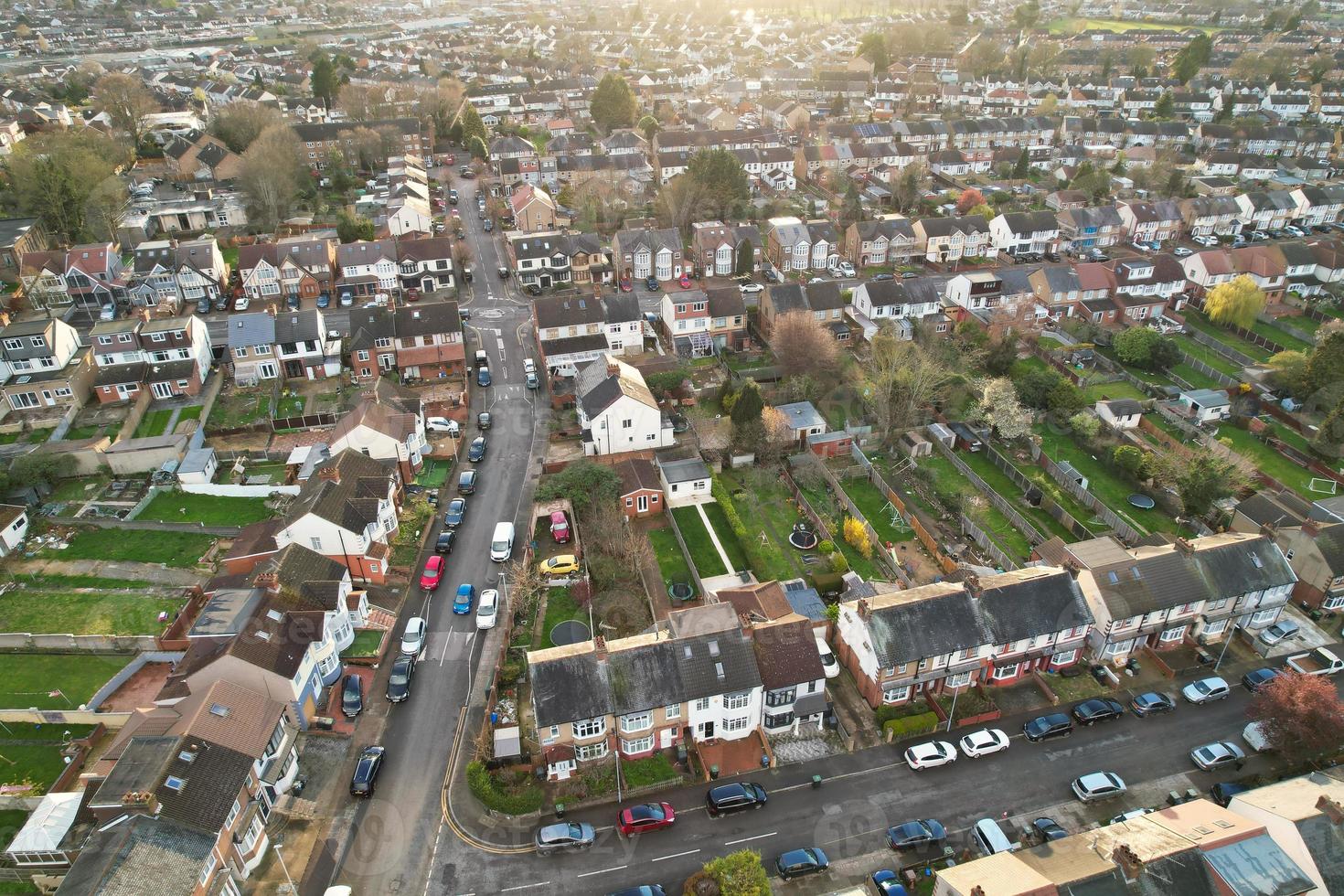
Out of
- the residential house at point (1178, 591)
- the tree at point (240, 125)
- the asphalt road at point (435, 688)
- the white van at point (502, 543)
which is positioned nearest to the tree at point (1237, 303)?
the residential house at point (1178, 591)

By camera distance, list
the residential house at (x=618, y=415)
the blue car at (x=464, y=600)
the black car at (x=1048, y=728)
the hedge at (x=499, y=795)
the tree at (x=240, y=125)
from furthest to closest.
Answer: the tree at (x=240, y=125), the residential house at (x=618, y=415), the blue car at (x=464, y=600), the black car at (x=1048, y=728), the hedge at (x=499, y=795)

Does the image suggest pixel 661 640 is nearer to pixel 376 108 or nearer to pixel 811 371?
pixel 811 371

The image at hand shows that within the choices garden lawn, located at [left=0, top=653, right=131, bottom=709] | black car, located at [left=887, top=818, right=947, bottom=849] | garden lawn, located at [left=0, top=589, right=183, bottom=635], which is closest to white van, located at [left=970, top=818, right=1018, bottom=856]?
black car, located at [left=887, top=818, right=947, bottom=849]

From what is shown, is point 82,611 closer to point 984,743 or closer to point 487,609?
point 487,609

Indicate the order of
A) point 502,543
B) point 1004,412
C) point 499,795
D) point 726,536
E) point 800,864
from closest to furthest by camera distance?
point 800,864, point 499,795, point 502,543, point 726,536, point 1004,412

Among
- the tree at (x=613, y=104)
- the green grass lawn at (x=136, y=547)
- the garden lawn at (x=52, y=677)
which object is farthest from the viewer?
the tree at (x=613, y=104)

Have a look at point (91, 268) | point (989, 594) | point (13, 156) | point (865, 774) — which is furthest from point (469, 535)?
point (13, 156)

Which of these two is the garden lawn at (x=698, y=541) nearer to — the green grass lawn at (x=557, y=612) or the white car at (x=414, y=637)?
the green grass lawn at (x=557, y=612)

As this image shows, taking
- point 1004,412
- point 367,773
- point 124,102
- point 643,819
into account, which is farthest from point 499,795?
point 124,102
